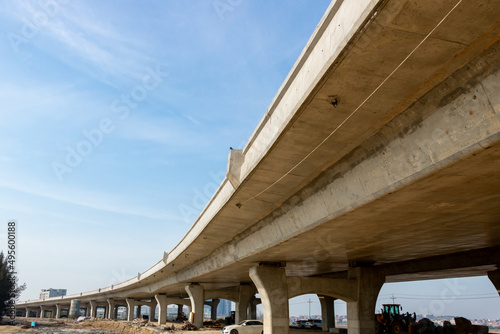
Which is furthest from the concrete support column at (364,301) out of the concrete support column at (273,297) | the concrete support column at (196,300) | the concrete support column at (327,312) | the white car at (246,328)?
the concrete support column at (196,300)

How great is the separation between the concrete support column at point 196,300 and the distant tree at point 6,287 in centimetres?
4745

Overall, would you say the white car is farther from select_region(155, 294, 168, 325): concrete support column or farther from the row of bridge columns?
select_region(155, 294, 168, 325): concrete support column

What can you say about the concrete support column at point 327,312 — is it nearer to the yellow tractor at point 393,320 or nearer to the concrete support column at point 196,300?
the yellow tractor at point 393,320

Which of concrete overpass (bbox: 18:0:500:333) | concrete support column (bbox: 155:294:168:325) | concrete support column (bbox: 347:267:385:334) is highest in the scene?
concrete overpass (bbox: 18:0:500:333)

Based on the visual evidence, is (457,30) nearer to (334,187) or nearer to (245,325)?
(334,187)

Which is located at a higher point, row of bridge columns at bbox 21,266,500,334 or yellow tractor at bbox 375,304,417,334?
row of bridge columns at bbox 21,266,500,334

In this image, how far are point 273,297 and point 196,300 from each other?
2412 cm

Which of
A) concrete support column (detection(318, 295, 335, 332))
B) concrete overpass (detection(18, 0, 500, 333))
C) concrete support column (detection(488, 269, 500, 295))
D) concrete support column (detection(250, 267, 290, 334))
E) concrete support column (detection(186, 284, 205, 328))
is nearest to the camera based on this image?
concrete overpass (detection(18, 0, 500, 333))

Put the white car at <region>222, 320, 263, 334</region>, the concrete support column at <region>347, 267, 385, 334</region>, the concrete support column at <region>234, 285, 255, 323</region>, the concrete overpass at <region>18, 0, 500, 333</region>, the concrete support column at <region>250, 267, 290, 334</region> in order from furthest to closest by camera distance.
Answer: the concrete support column at <region>234, 285, 255, 323</region>
the white car at <region>222, 320, 263, 334</region>
the concrete support column at <region>347, 267, 385, 334</region>
the concrete support column at <region>250, 267, 290, 334</region>
the concrete overpass at <region>18, 0, 500, 333</region>

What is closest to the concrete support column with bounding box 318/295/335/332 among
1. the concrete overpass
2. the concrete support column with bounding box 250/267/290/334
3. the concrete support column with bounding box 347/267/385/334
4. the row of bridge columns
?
the concrete support column with bounding box 347/267/385/334

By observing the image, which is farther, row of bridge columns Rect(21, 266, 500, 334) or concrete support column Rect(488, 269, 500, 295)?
row of bridge columns Rect(21, 266, 500, 334)

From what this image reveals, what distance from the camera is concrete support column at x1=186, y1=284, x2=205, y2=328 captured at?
4534cm

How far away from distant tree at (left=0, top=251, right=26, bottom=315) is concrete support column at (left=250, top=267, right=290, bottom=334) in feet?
224

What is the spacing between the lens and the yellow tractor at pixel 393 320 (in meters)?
30.4
